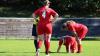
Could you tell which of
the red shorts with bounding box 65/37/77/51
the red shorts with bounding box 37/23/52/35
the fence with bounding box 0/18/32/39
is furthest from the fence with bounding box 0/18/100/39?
the red shorts with bounding box 37/23/52/35

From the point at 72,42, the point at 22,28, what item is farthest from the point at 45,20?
the point at 22,28

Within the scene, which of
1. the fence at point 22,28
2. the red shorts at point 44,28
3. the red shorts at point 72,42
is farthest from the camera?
the fence at point 22,28

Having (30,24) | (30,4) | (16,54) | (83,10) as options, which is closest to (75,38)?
(16,54)

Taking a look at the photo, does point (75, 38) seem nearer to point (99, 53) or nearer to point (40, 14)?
point (99, 53)

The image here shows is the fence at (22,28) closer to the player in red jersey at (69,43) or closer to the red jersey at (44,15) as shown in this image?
the player in red jersey at (69,43)

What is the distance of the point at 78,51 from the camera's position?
19.4 metres

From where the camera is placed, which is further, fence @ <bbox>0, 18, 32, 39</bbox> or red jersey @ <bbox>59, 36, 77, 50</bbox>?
fence @ <bbox>0, 18, 32, 39</bbox>

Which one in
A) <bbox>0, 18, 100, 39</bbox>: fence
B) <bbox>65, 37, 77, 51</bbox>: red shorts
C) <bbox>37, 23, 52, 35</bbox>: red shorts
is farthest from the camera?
<bbox>0, 18, 100, 39</bbox>: fence

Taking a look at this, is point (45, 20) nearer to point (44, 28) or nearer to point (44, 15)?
point (44, 15)

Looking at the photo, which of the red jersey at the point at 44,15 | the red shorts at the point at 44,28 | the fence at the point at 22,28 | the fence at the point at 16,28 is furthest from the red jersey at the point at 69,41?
the fence at the point at 16,28

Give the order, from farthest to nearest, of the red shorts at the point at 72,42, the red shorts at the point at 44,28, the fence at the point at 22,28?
the fence at the point at 22,28 → the red shorts at the point at 72,42 → the red shorts at the point at 44,28

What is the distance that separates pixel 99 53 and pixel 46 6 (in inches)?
146

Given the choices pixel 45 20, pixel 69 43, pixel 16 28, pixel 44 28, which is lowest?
pixel 16 28

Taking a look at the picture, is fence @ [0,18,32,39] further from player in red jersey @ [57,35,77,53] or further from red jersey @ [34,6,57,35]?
red jersey @ [34,6,57,35]
